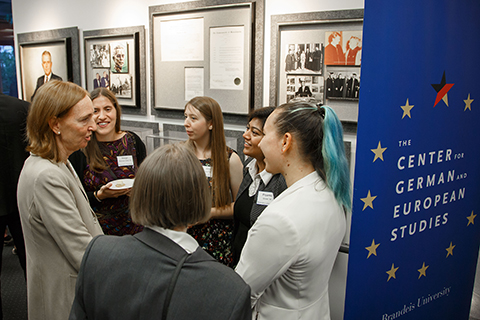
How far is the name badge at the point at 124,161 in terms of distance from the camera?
2.22 metres

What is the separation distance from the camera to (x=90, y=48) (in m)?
3.82

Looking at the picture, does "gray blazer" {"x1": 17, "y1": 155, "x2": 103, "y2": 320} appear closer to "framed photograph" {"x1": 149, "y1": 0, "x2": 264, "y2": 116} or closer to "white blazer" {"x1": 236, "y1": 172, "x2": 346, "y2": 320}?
"white blazer" {"x1": 236, "y1": 172, "x2": 346, "y2": 320}

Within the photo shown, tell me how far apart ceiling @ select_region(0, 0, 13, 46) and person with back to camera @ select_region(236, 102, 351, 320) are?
5826mm

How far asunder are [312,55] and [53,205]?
1881 millimetres

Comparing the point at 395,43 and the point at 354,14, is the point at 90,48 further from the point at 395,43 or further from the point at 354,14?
the point at 395,43

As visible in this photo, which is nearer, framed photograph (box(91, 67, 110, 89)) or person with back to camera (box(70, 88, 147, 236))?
person with back to camera (box(70, 88, 147, 236))

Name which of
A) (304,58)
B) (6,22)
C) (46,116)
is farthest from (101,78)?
(6,22)

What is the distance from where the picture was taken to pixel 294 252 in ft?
3.42

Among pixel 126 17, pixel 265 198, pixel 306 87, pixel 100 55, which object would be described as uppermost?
pixel 126 17

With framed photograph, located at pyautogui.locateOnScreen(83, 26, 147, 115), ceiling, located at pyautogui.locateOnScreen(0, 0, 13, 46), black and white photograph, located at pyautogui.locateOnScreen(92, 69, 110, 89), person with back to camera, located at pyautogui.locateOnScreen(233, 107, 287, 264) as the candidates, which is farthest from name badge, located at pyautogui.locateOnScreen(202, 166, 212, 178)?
ceiling, located at pyautogui.locateOnScreen(0, 0, 13, 46)

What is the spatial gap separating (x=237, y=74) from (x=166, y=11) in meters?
0.94

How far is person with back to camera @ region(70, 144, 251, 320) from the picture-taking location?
78 cm

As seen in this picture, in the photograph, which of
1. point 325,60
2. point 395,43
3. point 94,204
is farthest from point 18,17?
point 395,43

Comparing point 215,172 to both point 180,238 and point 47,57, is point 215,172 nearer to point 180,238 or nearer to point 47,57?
point 180,238
